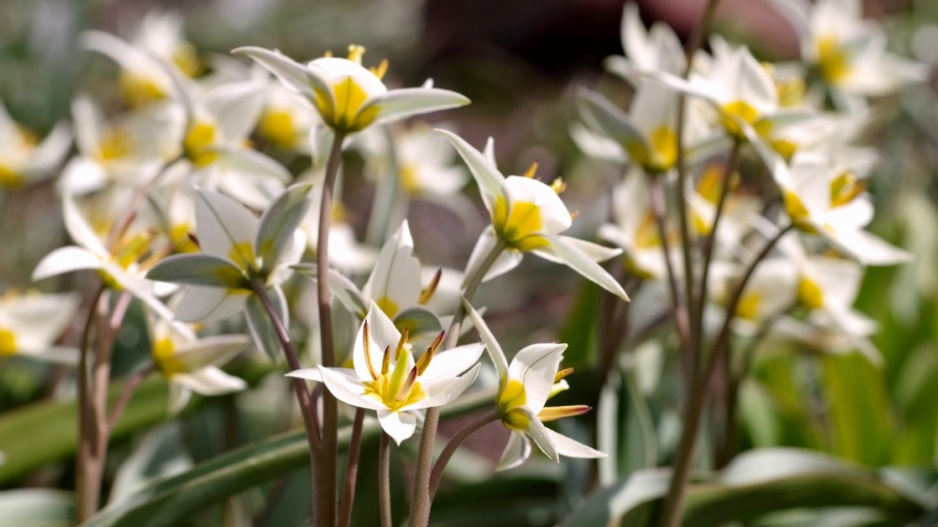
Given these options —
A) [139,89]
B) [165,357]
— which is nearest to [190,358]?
[165,357]

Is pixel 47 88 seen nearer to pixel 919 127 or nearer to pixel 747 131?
pixel 747 131

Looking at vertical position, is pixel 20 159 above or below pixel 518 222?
below

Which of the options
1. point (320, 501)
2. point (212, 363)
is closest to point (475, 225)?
point (212, 363)

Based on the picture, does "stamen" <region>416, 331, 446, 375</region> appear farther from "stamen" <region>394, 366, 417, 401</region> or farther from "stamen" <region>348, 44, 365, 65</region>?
"stamen" <region>348, 44, 365, 65</region>

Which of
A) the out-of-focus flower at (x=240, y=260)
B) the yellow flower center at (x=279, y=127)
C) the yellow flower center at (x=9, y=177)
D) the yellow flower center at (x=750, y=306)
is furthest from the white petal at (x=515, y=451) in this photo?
the yellow flower center at (x=9, y=177)

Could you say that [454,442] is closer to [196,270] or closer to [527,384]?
[527,384]

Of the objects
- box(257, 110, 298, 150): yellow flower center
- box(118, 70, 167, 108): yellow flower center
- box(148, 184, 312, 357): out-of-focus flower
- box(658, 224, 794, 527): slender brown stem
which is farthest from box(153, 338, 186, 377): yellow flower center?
box(118, 70, 167, 108): yellow flower center
